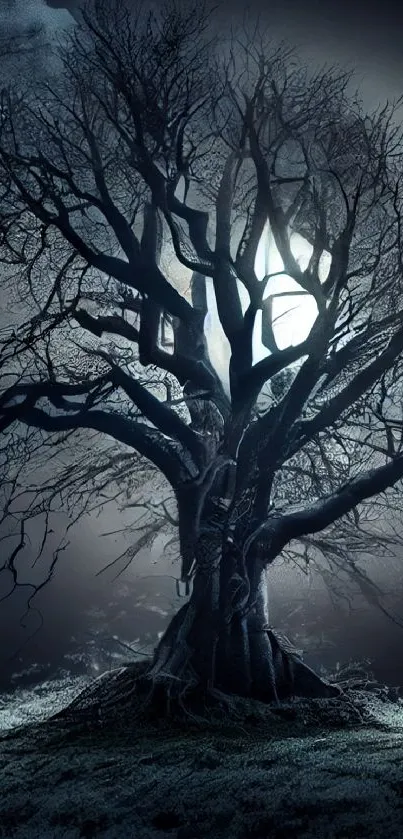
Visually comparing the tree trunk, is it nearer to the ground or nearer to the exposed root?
the exposed root

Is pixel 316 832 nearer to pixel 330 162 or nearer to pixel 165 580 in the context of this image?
pixel 330 162

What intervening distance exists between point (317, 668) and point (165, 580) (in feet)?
22.1

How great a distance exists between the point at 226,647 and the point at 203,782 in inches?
107

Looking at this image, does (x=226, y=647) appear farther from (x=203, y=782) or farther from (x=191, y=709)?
(x=203, y=782)

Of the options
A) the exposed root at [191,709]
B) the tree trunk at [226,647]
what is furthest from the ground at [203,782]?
the tree trunk at [226,647]

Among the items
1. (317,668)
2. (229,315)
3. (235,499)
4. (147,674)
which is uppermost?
(229,315)

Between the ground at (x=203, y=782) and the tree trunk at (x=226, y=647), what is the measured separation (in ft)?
2.42

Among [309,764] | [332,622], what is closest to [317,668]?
[332,622]

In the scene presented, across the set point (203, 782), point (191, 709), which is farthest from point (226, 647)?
point (203, 782)

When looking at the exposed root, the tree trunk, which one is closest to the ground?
the exposed root

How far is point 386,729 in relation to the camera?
5.03 meters

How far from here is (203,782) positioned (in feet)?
10.9

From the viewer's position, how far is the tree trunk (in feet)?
19.1

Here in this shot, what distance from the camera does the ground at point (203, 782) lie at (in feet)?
8.95
